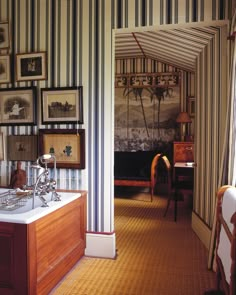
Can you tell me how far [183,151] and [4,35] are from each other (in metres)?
4.12

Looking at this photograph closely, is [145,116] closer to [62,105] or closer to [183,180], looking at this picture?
[183,180]

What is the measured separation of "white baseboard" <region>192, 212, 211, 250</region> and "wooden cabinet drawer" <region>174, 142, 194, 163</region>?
2230 millimetres

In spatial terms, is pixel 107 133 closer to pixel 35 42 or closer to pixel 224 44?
pixel 35 42

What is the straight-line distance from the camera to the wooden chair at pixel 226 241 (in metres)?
1.70

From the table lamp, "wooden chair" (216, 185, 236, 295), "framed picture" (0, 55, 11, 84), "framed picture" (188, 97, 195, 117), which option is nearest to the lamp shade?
the table lamp

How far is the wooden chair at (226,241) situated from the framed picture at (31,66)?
7.52ft

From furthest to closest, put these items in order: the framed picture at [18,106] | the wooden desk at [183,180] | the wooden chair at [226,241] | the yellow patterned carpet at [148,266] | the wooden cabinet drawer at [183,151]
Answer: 1. the wooden cabinet drawer at [183,151]
2. the wooden desk at [183,180]
3. the framed picture at [18,106]
4. the yellow patterned carpet at [148,266]
5. the wooden chair at [226,241]

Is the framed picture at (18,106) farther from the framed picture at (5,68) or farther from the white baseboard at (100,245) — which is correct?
the white baseboard at (100,245)

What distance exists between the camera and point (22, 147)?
3477mm

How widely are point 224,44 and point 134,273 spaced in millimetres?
2484

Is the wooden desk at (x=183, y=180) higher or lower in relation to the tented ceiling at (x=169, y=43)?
lower

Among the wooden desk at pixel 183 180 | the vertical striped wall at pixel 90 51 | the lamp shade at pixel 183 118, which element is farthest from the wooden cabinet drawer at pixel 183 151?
the vertical striped wall at pixel 90 51

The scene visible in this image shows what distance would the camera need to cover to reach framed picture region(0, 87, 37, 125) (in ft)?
11.2

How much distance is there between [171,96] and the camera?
691 centimetres
